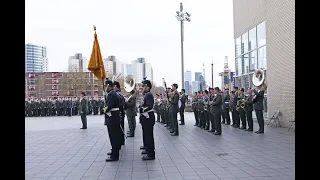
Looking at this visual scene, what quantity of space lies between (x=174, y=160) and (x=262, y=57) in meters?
11.5

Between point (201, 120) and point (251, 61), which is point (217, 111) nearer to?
point (201, 120)

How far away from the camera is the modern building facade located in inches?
547

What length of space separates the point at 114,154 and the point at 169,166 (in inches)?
62.2

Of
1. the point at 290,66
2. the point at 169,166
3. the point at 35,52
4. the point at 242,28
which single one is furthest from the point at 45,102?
the point at 35,52

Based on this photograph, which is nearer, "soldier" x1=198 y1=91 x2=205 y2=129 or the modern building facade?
the modern building facade

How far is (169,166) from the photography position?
285 inches

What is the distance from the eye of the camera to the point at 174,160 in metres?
7.88

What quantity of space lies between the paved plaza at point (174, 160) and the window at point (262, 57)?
6290 mm

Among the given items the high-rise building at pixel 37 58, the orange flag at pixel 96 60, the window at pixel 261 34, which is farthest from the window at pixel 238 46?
the high-rise building at pixel 37 58

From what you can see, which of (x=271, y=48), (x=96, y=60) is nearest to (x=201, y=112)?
(x=271, y=48)

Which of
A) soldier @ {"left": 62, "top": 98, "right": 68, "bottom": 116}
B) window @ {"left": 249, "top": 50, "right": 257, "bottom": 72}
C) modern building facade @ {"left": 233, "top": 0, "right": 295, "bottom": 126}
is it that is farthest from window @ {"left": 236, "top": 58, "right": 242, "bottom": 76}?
soldier @ {"left": 62, "top": 98, "right": 68, "bottom": 116}

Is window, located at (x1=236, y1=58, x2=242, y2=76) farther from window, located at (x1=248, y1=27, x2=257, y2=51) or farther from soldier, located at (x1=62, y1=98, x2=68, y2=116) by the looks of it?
soldier, located at (x1=62, y1=98, x2=68, y2=116)
